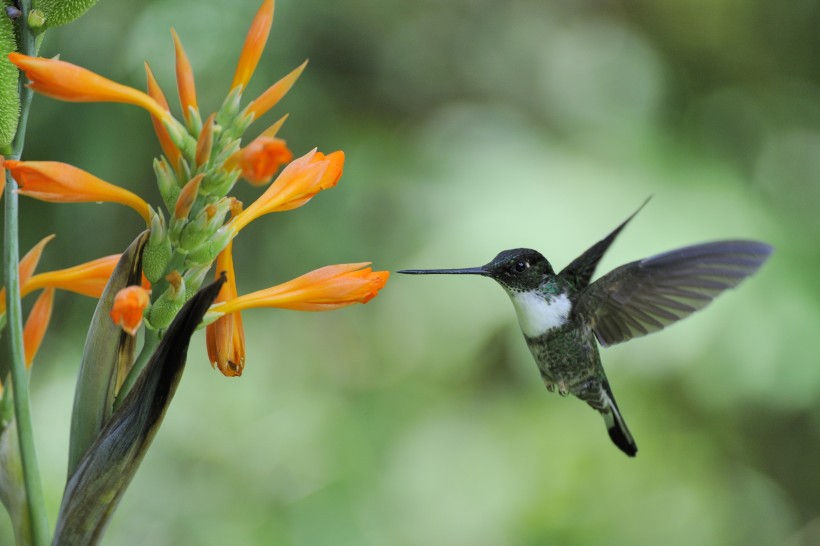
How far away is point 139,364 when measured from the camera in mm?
661

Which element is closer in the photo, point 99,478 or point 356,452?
point 99,478

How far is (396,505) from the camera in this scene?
2291 millimetres

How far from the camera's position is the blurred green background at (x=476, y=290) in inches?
90.7

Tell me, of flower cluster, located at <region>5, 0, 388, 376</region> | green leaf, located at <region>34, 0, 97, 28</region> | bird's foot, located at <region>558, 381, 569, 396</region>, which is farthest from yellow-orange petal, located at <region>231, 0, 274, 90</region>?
bird's foot, located at <region>558, 381, 569, 396</region>

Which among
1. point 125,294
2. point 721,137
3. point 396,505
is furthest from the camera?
point 721,137

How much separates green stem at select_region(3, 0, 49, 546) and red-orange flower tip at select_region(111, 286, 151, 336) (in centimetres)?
7

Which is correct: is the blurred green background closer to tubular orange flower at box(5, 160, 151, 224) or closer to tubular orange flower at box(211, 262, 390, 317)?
tubular orange flower at box(211, 262, 390, 317)

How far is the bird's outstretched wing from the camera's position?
873 mm

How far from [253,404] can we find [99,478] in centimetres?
177

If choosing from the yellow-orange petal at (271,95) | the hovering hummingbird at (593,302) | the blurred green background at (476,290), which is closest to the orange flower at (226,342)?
the yellow-orange petal at (271,95)

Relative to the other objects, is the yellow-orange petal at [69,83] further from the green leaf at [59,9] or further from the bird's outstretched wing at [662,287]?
the bird's outstretched wing at [662,287]

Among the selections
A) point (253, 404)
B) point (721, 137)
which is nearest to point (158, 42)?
point (253, 404)

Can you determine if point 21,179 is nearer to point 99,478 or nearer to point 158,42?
point 99,478

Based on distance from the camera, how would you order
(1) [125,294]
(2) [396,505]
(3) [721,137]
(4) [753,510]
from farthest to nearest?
(3) [721,137] → (4) [753,510] → (2) [396,505] → (1) [125,294]
